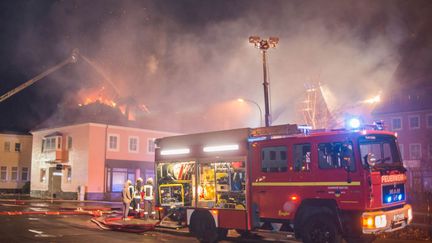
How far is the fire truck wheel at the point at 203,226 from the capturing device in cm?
1198

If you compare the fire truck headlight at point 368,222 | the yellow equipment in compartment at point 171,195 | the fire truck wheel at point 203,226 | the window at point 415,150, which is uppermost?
the window at point 415,150

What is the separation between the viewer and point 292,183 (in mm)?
10492

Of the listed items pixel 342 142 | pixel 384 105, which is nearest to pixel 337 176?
pixel 342 142

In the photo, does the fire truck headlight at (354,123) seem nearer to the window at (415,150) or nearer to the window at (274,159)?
the window at (274,159)

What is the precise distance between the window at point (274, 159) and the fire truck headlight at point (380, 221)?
2464mm

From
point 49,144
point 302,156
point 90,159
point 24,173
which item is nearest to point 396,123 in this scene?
point 90,159

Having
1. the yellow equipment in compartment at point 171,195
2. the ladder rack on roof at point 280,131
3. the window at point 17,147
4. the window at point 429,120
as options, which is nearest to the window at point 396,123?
the window at point 429,120

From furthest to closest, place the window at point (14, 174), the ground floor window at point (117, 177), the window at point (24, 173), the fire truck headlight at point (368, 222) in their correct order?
the window at point (24, 173) < the window at point (14, 174) < the ground floor window at point (117, 177) < the fire truck headlight at point (368, 222)

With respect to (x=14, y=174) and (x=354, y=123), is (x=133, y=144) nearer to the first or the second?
(x=14, y=174)

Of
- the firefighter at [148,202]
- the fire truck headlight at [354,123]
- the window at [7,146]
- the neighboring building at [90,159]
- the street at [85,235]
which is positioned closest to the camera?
the fire truck headlight at [354,123]

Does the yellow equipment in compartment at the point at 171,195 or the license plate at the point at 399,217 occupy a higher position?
the yellow equipment in compartment at the point at 171,195

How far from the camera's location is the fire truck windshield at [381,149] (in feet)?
31.8

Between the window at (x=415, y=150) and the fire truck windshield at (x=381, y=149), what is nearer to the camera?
the fire truck windshield at (x=381, y=149)

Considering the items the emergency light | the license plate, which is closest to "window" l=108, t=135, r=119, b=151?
the emergency light
